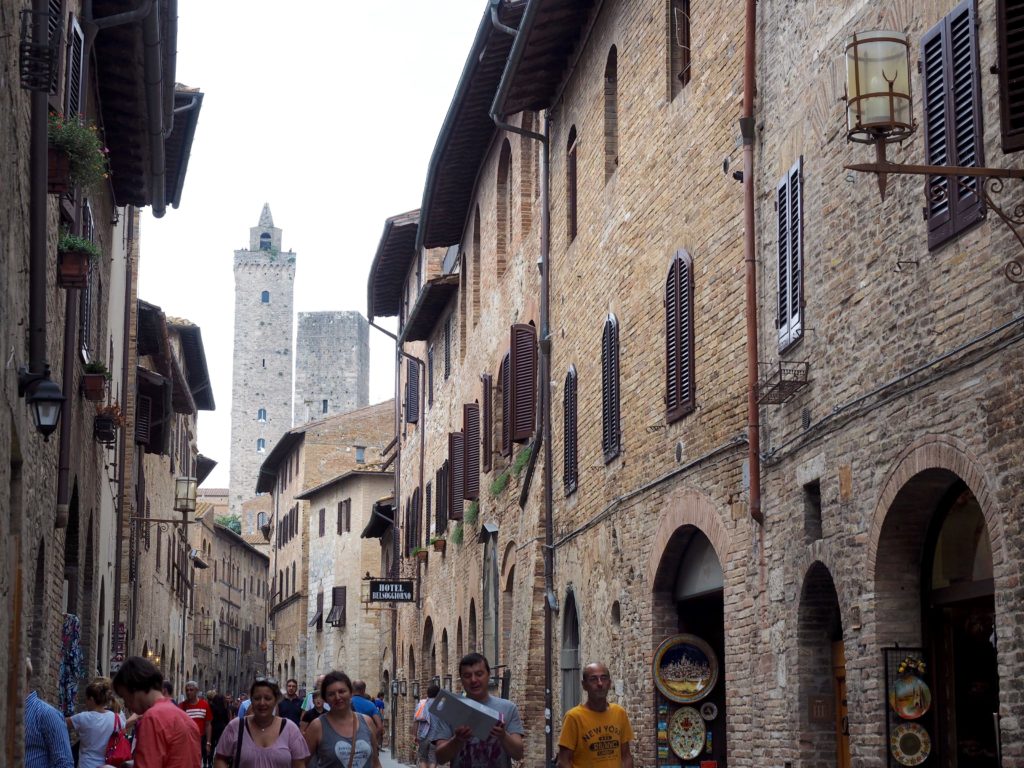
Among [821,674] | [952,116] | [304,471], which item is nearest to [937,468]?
[952,116]

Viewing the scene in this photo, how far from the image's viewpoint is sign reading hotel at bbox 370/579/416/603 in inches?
1179

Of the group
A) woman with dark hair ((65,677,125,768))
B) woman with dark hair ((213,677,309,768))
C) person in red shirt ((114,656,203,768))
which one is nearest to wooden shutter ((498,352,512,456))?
woman with dark hair ((65,677,125,768))

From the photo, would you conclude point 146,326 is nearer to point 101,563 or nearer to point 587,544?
point 101,563

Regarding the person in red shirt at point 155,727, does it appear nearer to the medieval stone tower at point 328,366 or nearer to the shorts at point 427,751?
the shorts at point 427,751

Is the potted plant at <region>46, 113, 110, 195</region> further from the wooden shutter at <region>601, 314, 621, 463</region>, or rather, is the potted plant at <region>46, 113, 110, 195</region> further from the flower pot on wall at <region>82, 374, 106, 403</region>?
the wooden shutter at <region>601, 314, 621, 463</region>

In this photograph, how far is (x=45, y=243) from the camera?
35.9 ft

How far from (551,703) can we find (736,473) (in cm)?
684

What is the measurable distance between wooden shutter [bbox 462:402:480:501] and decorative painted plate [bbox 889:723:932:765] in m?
16.0

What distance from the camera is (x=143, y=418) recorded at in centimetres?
2548

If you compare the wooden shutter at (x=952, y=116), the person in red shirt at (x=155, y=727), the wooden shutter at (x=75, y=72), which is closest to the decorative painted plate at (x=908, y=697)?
the wooden shutter at (x=952, y=116)

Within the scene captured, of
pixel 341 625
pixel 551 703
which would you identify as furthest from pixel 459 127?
pixel 341 625

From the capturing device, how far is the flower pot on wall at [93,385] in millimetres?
15328

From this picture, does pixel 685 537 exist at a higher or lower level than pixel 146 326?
lower

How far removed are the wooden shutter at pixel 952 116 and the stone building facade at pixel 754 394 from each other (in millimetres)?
32
